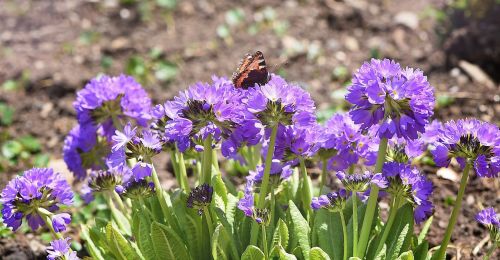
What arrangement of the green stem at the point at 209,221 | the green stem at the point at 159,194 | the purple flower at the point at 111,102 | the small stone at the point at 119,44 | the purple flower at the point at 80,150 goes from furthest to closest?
the small stone at the point at 119,44, the purple flower at the point at 80,150, the purple flower at the point at 111,102, the green stem at the point at 159,194, the green stem at the point at 209,221

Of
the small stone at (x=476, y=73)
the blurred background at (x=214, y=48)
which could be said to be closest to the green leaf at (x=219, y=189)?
the blurred background at (x=214, y=48)

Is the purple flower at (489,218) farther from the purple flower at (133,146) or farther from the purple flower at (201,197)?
the purple flower at (133,146)

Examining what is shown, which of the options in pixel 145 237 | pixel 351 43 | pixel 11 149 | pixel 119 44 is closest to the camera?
pixel 145 237

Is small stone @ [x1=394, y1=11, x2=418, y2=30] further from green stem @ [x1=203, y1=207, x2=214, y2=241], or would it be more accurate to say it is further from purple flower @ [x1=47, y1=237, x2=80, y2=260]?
purple flower @ [x1=47, y1=237, x2=80, y2=260]

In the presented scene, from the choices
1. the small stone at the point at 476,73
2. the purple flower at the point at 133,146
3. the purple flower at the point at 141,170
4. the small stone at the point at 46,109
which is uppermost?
the small stone at the point at 46,109

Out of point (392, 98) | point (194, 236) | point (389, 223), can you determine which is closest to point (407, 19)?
point (389, 223)

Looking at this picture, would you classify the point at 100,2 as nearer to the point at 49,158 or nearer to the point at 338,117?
the point at 49,158

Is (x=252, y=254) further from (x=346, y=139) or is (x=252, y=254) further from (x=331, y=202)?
(x=346, y=139)
